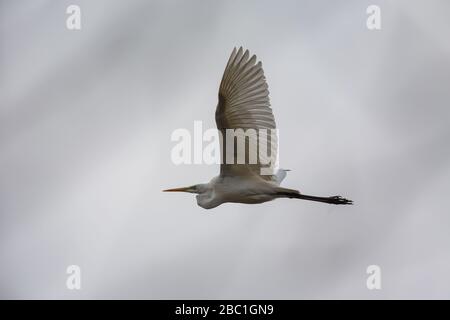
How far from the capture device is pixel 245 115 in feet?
25.4

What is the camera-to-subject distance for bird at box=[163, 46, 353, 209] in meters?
7.64

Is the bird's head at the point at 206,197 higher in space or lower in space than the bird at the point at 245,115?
lower

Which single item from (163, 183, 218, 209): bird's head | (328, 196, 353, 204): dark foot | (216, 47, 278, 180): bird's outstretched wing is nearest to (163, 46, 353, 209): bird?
(216, 47, 278, 180): bird's outstretched wing

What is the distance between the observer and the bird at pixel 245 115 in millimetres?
7645

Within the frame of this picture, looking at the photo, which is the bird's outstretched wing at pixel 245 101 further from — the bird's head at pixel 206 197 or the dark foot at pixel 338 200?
the dark foot at pixel 338 200

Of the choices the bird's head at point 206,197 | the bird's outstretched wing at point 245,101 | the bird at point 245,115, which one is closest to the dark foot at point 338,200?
the bird at point 245,115

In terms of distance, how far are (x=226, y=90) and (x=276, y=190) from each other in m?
1.18

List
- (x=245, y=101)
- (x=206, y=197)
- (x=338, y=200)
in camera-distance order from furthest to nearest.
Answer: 1. (x=338, y=200)
2. (x=206, y=197)
3. (x=245, y=101)

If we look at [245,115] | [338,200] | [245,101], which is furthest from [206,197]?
[338,200]

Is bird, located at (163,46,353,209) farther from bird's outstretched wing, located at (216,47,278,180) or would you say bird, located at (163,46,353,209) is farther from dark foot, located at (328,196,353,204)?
dark foot, located at (328,196,353,204)

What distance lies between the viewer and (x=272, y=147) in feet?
25.8

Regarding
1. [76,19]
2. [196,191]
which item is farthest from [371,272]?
[76,19]

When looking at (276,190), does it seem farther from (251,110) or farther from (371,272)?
(371,272)

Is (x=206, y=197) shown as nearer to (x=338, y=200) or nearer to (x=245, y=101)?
(x=245, y=101)
